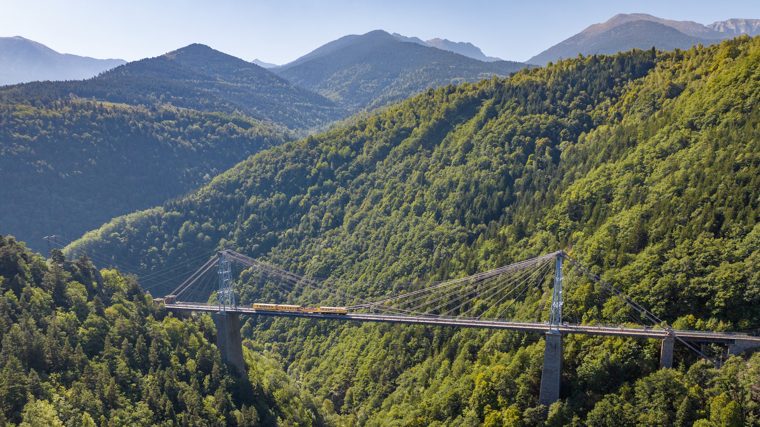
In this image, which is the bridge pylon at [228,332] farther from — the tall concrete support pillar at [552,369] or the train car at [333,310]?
the tall concrete support pillar at [552,369]

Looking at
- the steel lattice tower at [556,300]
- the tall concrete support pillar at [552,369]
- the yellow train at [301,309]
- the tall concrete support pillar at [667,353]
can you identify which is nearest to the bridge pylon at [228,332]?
the yellow train at [301,309]

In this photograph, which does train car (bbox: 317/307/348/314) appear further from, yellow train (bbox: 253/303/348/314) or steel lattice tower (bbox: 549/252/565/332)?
steel lattice tower (bbox: 549/252/565/332)

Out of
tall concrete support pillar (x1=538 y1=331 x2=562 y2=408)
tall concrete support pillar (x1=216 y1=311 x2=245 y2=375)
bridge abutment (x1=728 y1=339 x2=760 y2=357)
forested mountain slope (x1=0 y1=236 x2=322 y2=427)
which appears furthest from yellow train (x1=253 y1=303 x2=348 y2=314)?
bridge abutment (x1=728 y1=339 x2=760 y2=357)

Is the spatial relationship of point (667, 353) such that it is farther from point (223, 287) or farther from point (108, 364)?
point (108, 364)

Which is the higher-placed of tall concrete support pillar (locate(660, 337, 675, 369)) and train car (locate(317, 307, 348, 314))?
tall concrete support pillar (locate(660, 337, 675, 369))

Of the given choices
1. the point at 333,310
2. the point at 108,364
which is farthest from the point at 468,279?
the point at 108,364

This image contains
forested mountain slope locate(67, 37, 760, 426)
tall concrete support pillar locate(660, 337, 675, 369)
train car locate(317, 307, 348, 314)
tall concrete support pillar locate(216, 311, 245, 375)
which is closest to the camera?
tall concrete support pillar locate(660, 337, 675, 369)
